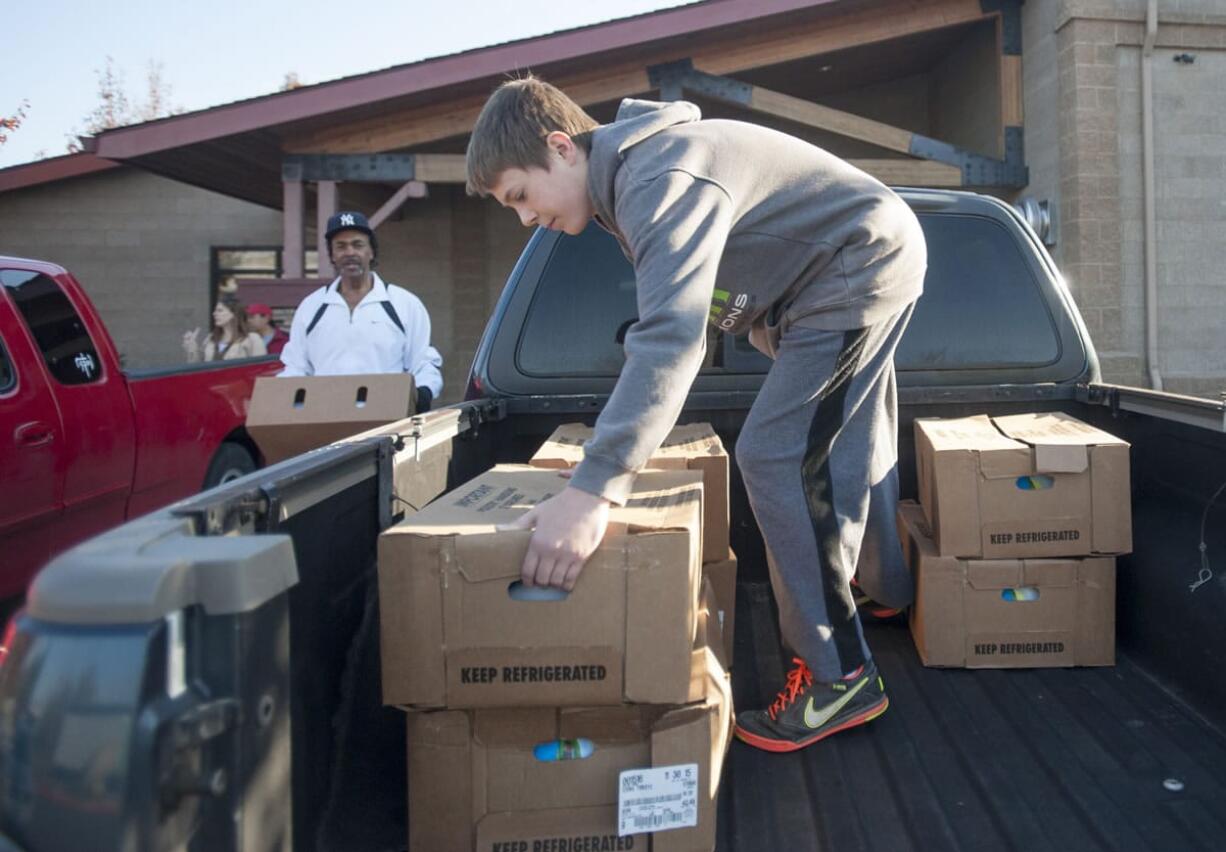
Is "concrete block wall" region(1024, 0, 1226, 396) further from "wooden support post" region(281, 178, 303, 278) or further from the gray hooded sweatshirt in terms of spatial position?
the gray hooded sweatshirt

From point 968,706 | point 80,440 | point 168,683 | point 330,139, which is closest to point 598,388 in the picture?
point 968,706

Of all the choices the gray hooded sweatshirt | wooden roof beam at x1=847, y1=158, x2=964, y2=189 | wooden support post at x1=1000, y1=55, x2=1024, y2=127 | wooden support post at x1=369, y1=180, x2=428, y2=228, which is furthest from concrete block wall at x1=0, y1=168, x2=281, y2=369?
the gray hooded sweatshirt

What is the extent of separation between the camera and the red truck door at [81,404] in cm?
452

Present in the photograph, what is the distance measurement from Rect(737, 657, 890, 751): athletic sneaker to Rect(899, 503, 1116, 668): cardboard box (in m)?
0.39

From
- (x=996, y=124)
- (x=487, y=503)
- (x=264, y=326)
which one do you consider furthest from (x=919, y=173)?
(x=487, y=503)

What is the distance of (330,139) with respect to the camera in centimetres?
1066

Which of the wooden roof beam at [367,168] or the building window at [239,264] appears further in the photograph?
the building window at [239,264]

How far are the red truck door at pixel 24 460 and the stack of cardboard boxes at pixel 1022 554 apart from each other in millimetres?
3607

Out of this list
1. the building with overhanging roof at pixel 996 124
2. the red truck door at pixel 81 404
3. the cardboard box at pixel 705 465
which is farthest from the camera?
the building with overhanging roof at pixel 996 124

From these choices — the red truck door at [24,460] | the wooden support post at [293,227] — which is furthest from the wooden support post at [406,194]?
the red truck door at [24,460]

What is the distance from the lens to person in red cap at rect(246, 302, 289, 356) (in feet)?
31.7

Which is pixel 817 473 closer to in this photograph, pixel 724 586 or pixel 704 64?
pixel 724 586

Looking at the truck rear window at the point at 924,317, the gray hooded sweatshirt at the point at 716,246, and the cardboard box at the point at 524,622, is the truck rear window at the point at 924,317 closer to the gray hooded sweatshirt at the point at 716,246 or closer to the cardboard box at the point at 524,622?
the gray hooded sweatshirt at the point at 716,246

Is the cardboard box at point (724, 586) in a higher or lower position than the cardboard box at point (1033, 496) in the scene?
lower
